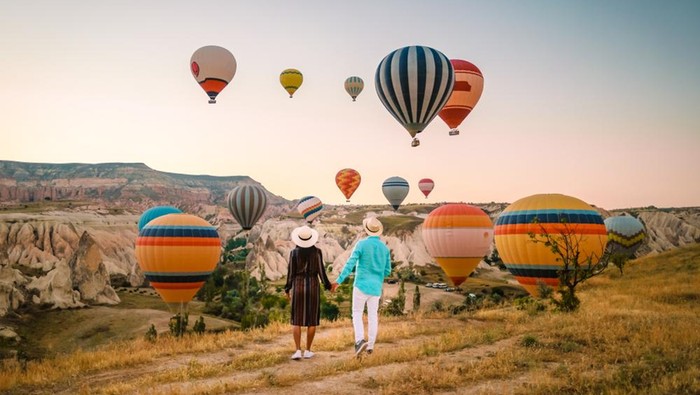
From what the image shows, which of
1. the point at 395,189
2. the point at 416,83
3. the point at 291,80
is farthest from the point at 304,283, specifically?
the point at 395,189

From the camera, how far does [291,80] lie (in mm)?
53312

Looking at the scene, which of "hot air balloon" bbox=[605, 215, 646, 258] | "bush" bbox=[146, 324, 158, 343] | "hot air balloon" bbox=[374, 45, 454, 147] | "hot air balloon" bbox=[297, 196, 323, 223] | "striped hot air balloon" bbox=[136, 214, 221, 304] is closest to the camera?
"bush" bbox=[146, 324, 158, 343]

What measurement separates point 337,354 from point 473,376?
3.27 metres

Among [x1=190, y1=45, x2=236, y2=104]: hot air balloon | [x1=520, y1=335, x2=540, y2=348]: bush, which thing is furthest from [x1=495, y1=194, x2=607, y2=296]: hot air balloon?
[x1=190, y1=45, x2=236, y2=104]: hot air balloon

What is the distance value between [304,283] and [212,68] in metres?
30.5

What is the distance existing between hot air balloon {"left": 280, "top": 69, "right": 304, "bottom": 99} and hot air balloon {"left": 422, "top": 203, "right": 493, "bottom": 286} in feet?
102

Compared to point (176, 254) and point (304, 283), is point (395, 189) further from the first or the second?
point (304, 283)

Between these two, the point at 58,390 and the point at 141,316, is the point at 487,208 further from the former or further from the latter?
the point at 58,390

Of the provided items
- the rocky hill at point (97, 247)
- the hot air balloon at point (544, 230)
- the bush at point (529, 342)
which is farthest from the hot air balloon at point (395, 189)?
the bush at point (529, 342)

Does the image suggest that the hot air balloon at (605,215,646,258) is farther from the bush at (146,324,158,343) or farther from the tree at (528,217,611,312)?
the bush at (146,324,158,343)

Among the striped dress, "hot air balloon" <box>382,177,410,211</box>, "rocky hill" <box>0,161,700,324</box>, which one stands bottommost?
"rocky hill" <box>0,161,700,324</box>

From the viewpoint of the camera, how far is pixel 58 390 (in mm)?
8828

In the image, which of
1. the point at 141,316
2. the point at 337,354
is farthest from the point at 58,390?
the point at 141,316

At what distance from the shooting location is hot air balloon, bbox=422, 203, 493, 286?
25453mm
